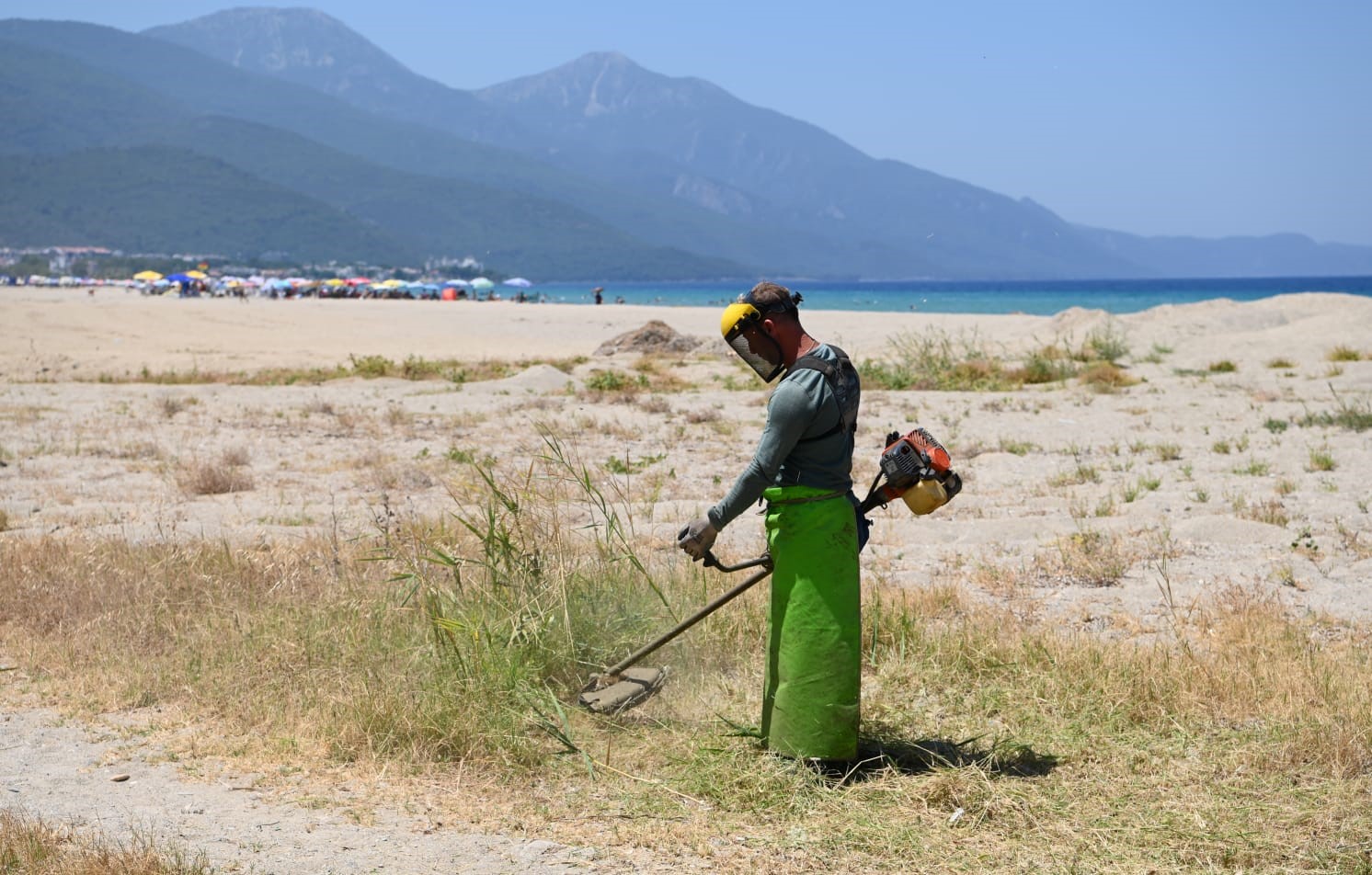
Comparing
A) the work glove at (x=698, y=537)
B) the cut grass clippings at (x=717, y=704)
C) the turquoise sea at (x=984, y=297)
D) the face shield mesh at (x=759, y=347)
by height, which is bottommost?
the cut grass clippings at (x=717, y=704)

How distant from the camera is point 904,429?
14609mm

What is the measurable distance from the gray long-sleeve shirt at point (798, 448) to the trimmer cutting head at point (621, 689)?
119 centimetres

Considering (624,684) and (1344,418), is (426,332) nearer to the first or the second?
(1344,418)

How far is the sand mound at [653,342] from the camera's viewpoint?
26.6 meters

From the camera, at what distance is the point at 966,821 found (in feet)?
14.5

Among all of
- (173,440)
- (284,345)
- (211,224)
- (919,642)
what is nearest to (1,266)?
(211,224)

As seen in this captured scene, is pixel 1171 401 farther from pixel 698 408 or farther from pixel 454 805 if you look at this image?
pixel 454 805

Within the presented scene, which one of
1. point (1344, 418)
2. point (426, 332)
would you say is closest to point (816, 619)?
point (1344, 418)

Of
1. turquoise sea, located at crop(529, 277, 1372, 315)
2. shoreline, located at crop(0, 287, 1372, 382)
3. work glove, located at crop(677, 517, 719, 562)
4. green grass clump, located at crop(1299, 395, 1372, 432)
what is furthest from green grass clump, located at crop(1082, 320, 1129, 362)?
turquoise sea, located at crop(529, 277, 1372, 315)

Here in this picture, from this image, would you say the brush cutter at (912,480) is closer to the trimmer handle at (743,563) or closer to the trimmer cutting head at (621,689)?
the trimmer handle at (743,563)

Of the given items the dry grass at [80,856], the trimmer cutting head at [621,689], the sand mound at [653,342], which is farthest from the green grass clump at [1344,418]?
the sand mound at [653,342]

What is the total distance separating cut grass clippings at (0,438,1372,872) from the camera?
14.2 ft

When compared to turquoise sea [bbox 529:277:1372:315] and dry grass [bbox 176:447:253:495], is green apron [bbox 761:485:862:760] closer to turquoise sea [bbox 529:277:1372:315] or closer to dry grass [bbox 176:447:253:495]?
dry grass [bbox 176:447:253:495]

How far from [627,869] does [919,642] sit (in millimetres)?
2447
